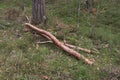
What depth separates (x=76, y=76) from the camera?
5617mm

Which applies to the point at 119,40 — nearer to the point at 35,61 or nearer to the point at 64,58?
the point at 64,58

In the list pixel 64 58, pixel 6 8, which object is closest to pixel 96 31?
pixel 64 58

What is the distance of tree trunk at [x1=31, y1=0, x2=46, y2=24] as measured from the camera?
823cm

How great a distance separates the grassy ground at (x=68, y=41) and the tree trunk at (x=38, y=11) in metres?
0.36

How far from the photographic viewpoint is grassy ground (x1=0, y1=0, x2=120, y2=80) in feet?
18.6

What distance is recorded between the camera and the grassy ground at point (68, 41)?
5660 mm

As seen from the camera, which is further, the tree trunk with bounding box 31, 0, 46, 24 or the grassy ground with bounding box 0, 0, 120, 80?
the tree trunk with bounding box 31, 0, 46, 24

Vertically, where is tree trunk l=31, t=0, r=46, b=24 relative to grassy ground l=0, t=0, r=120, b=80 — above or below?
above

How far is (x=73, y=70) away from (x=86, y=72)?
0.34 m

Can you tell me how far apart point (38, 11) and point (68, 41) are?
1.86m

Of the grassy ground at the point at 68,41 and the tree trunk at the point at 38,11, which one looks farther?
the tree trunk at the point at 38,11

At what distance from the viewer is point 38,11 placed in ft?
27.1

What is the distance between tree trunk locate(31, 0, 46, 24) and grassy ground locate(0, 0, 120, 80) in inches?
14.3

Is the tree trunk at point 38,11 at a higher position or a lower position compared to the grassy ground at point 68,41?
higher
